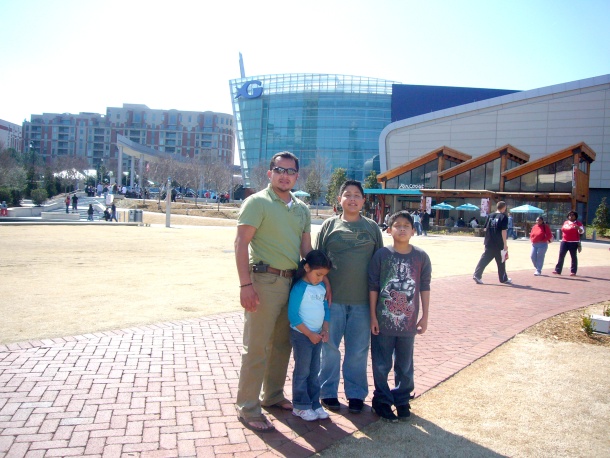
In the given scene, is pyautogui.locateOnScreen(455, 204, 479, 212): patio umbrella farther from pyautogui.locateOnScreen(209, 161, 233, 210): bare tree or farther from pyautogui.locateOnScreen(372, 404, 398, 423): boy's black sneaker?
pyautogui.locateOnScreen(372, 404, 398, 423): boy's black sneaker

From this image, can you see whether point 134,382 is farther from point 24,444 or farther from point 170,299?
point 170,299

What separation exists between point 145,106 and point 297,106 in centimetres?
5992

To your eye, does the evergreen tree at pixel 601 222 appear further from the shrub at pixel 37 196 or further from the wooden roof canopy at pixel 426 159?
the shrub at pixel 37 196

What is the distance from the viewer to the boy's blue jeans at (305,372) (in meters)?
3.64

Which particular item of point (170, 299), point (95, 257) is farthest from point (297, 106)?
point (170, 299)

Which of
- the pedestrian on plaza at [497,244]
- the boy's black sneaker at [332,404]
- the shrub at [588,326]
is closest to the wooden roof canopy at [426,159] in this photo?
the pedestrian on plaza at [497,244]

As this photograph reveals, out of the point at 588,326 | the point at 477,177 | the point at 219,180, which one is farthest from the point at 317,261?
the point at 219,180

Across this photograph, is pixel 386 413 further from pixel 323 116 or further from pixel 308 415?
pixel 323 116

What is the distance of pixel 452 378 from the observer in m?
4.74

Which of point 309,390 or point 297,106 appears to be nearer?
point 309,390

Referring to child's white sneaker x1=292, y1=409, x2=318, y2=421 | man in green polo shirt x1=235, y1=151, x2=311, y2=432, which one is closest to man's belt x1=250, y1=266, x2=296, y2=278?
man in green polo shirt x1=235, y1=151, x2=311, y2=432

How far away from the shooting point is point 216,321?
21.4 ft

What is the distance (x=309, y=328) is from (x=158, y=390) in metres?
1.46

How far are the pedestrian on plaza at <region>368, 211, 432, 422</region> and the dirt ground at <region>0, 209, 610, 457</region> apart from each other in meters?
0.18
